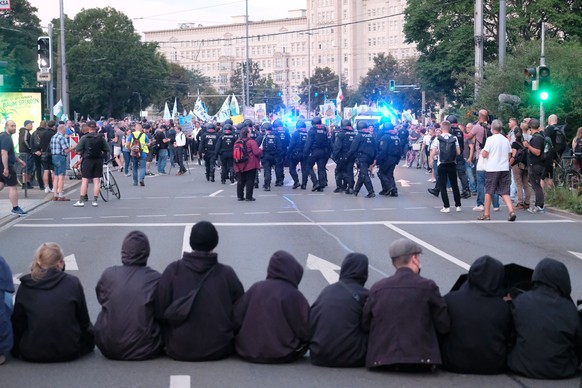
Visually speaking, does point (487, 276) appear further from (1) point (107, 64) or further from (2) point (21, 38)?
(1) point (107, 64)

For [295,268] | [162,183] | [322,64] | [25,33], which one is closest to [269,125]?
[162,183]

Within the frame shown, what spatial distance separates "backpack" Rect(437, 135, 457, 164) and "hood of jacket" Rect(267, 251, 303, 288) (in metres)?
12.5

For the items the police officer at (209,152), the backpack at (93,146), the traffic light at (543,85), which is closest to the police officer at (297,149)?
the police officer at (209,152)

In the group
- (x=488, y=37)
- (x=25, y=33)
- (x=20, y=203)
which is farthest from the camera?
(x=25, y=33)

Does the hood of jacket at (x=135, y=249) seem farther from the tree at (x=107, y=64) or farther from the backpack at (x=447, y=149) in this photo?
the tree at (x=107, y=64)

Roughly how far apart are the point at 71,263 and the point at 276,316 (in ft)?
21.4

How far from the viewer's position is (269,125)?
1165 inches

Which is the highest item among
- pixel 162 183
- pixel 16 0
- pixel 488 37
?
pixel 16 0

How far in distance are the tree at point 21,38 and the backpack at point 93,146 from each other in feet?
194

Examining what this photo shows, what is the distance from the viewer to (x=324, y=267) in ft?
44.4

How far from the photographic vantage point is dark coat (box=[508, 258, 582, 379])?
7.80 m

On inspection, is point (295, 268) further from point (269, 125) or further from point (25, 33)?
point (25, 33)

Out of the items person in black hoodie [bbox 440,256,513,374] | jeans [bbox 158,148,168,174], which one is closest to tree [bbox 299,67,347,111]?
jeans [bbox 158,148,168,174]

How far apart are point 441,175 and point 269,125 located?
9.82m
